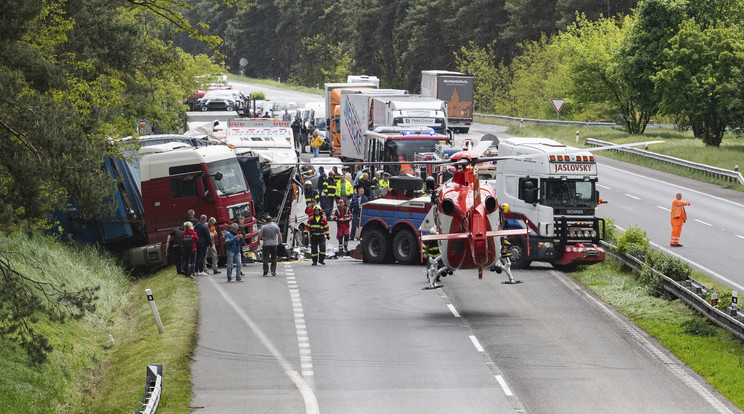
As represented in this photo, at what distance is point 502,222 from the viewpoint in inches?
844

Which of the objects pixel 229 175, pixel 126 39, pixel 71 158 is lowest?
pixel 229 175

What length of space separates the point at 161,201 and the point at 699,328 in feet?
46.2

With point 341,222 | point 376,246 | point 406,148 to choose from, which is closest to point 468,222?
point 376,246

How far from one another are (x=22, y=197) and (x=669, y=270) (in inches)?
533

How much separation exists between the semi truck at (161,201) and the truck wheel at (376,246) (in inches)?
128

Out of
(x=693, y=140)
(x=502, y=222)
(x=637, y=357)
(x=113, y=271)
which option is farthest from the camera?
(x=693, y=140)

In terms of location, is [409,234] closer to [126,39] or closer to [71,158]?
[126,39]

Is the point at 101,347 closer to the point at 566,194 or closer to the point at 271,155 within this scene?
the point at 566,194

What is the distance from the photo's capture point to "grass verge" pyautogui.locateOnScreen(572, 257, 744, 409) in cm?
1736

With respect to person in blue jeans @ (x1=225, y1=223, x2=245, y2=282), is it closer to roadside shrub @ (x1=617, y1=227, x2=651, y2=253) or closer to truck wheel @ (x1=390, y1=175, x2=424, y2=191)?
truck wheel @ (x1=390, y1=175, x2=424, y2=191)

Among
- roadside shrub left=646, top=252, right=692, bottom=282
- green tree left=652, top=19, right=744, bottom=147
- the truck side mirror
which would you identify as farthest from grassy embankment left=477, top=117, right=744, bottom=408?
green tree left=652, top=19, right=744, bottom=147

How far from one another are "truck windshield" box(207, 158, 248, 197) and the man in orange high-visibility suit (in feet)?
38.6

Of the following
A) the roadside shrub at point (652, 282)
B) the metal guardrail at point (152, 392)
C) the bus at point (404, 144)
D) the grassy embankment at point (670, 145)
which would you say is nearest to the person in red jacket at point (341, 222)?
the bus at point (404, 144)

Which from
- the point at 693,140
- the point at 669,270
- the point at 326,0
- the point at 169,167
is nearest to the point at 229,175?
the point at 169,167
